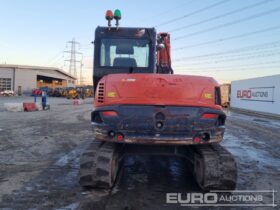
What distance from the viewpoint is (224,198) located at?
4531 millimetres

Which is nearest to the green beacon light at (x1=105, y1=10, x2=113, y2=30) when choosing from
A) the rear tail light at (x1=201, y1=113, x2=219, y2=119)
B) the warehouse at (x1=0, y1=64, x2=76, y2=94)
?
the rear tail light at (x1=201, y1=113, x2=219, y2=119)

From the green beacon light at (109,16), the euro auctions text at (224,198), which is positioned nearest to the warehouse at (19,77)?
the green beacon light at (109,16)

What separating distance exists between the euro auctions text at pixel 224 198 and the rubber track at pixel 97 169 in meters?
1.05

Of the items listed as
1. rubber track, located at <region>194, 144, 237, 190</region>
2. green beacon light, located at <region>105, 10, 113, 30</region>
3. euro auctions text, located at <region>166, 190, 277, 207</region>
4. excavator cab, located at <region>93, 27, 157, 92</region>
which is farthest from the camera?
green beacon light, located at <region>105, 10, 113, 30</region>

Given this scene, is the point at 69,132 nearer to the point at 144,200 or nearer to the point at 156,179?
the point at 156,179

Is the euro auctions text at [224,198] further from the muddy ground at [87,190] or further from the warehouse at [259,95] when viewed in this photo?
the warehouse at [259,95]

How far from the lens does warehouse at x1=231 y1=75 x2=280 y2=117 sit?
2223cm

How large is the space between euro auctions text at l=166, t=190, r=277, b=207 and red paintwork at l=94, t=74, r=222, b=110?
1451 millimetres

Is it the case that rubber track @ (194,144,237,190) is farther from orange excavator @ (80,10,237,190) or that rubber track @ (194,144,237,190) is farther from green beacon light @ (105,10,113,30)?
green beacon light @ (105,10,113,30)

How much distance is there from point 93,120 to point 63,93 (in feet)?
191

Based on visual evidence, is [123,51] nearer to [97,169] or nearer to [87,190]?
[97,169]

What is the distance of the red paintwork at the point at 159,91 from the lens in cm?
439

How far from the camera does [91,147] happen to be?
4.86 metres

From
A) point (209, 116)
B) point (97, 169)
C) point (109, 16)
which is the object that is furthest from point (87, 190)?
point (109, 16)
